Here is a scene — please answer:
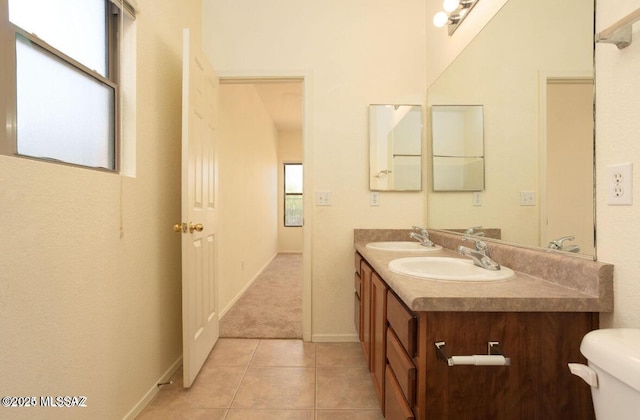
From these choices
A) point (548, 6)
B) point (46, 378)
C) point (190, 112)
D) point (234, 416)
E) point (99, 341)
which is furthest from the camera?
point (190, 112)

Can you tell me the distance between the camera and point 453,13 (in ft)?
5.96

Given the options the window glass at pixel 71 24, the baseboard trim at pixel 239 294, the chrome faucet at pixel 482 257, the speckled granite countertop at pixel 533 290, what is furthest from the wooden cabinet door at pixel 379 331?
the baseboard trim at pixel 239 294

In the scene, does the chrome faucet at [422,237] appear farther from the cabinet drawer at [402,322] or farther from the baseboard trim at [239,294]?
the baseboard trim at [239,294]

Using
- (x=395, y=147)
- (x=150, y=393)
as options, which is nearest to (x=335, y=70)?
(x=395, y=147)

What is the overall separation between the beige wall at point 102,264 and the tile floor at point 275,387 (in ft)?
0.74

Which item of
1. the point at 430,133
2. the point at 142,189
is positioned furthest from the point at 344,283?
the point at 142,189

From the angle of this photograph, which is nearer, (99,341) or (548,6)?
(548,6)

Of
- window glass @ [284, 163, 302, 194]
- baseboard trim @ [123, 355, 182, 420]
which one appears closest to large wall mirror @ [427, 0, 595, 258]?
baseboard trim @ [123, 355, 182, 420]

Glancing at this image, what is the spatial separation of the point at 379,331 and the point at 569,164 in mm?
957

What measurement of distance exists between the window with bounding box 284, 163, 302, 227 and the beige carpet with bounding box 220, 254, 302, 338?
2567 millimetres

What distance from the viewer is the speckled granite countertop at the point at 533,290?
81cm

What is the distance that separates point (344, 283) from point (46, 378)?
5.55ft

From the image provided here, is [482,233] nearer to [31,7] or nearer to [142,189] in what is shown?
[142,189]

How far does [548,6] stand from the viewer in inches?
42.4
